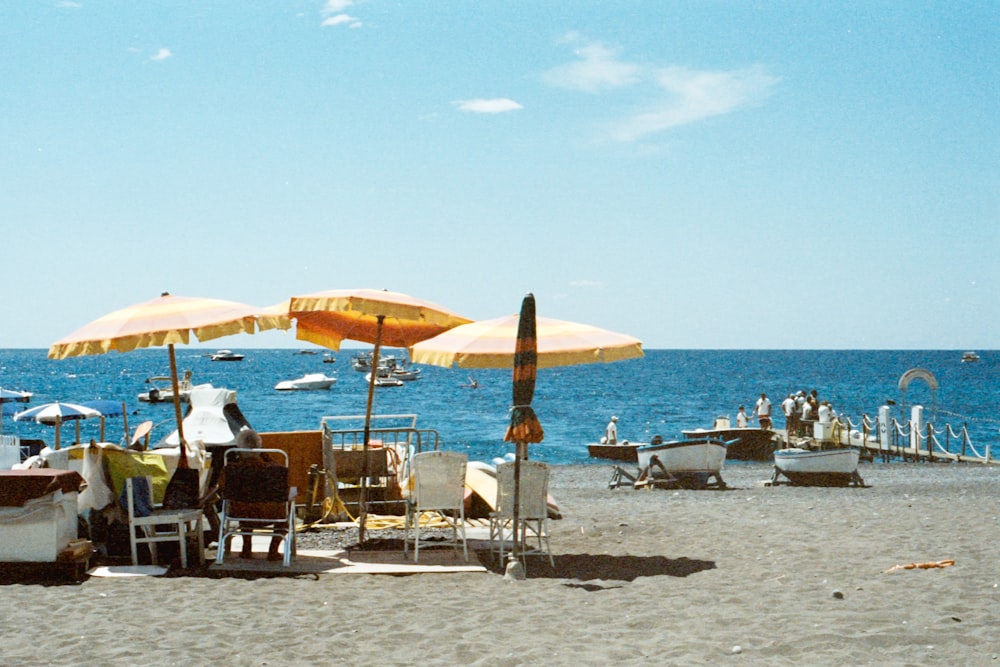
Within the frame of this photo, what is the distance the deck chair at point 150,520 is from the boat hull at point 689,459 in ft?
38.1

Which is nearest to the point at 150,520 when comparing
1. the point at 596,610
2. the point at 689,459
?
the point at 596,610

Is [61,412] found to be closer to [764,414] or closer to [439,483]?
[439,483]

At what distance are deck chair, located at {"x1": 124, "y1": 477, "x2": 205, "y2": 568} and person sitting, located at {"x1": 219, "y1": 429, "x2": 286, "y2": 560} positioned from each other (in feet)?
1.18

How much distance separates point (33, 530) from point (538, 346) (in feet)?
14.2

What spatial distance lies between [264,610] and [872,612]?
4.17 metres

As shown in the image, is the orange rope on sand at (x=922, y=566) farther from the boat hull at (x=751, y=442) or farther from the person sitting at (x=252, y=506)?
the boat hull at (x=751, y=442)

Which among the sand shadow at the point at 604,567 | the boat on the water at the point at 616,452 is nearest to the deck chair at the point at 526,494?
the sand shadow at the point at 604,567

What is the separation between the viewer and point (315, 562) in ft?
27.9

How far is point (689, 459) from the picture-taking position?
18.5 meters

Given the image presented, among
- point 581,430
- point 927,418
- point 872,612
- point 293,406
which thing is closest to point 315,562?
point 872,612

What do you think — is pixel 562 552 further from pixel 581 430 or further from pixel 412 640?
pixel 581 430

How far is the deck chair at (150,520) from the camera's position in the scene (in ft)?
26.6

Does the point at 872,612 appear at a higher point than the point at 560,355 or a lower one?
lower

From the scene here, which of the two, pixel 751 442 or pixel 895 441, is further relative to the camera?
pixel 751 442
